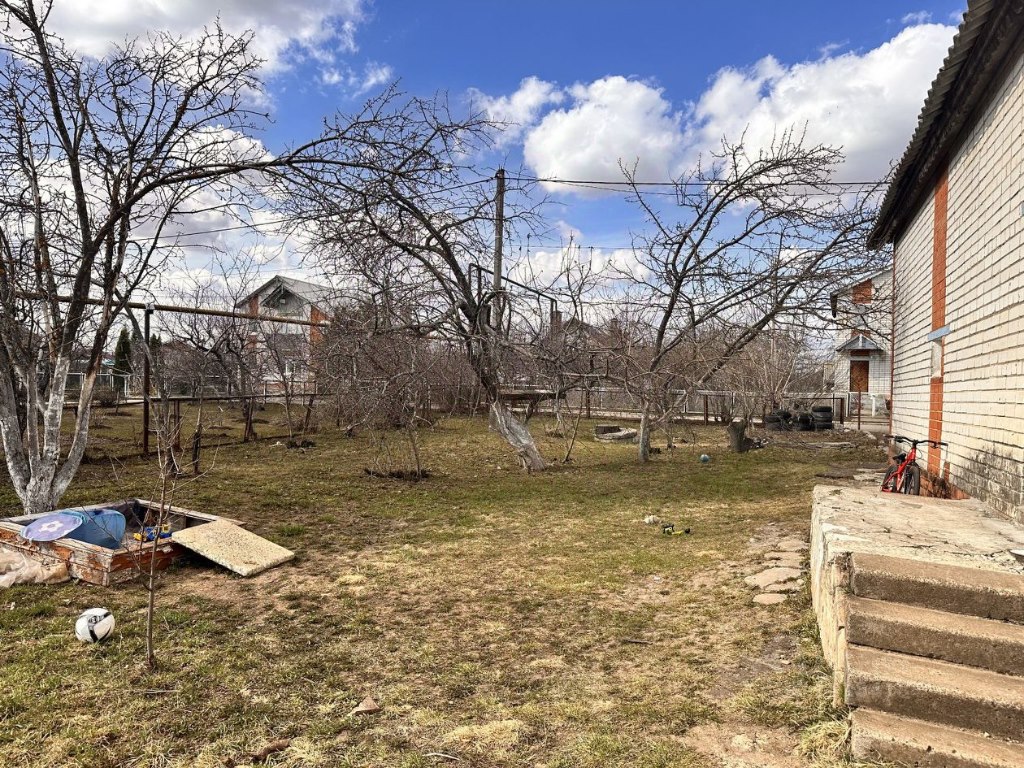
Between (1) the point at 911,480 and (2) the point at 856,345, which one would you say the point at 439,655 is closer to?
(1) the point at 911,480

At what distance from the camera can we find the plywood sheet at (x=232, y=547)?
4.61 metres

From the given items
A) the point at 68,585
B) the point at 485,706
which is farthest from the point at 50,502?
the point at 485,706

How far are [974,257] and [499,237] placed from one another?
5.75 m

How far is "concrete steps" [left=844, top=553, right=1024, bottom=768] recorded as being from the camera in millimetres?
2137

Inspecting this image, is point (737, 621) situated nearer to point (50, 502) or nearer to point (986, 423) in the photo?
point (986, 423)

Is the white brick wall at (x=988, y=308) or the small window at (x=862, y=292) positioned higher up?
the small window at (x=862, y=292)

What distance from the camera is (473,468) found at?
10281mm

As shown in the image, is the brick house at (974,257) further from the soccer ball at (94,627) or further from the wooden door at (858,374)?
the wooden door at (858,374)

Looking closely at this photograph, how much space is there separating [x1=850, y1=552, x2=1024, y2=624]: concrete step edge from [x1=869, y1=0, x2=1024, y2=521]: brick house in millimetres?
1570

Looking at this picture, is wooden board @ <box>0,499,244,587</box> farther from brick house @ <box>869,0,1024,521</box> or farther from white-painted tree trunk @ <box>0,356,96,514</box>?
brick house @ <box>869,0,1024,521</box>

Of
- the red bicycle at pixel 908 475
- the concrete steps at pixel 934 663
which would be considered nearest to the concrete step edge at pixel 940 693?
the concrete steps at pixel 934 663

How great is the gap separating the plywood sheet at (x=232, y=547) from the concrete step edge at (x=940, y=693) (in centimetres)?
400

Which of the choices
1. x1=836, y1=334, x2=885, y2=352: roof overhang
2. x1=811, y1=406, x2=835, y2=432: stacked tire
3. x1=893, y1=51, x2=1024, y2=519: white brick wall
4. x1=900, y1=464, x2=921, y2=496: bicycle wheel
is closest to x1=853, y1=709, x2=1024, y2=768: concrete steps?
x1=893, y1=51, x2=1024, y2=519: white brick wall

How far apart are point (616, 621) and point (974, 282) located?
162 inches
